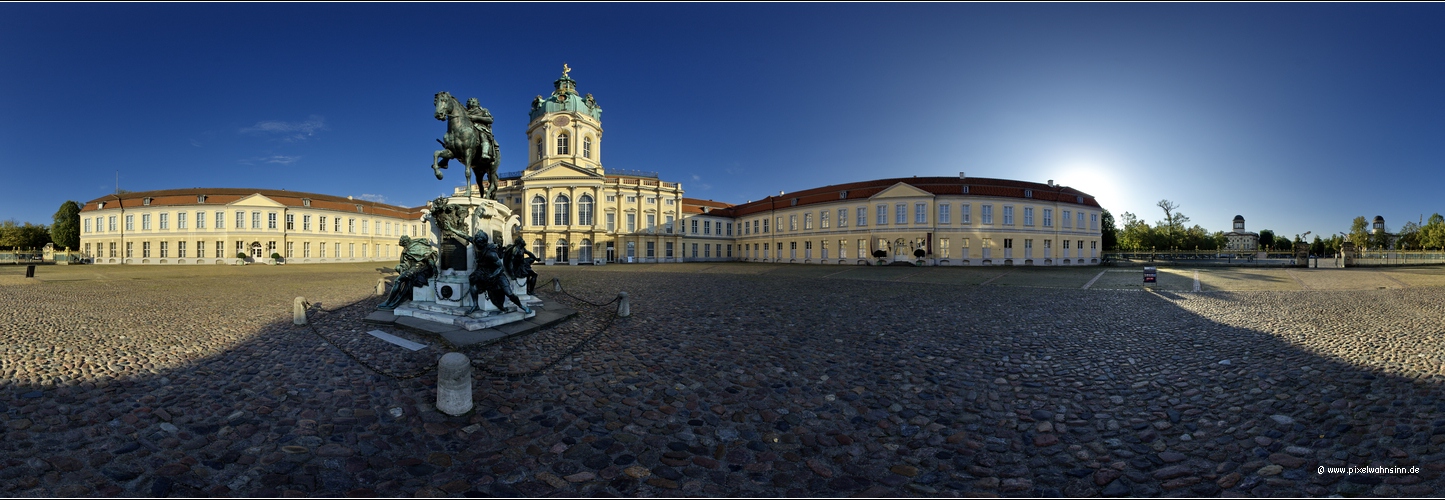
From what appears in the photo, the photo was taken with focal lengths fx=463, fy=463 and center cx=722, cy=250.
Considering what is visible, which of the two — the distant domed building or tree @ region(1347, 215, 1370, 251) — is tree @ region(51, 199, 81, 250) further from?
the distant domed building

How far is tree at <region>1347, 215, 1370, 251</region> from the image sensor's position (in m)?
68.8

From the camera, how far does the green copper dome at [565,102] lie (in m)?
48.3

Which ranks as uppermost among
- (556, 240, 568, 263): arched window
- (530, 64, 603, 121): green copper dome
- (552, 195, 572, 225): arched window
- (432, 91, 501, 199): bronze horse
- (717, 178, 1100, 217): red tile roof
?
(530, 64, 603, 121): green copper dome

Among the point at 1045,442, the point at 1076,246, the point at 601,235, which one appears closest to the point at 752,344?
the point at 1045,442

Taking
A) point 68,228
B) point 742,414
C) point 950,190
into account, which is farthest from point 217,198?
point 950,190

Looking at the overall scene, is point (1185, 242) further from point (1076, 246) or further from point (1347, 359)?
point (1347, 359)

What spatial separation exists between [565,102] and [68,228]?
6022 cm

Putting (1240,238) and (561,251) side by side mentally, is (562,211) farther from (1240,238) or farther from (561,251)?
(1240,238)

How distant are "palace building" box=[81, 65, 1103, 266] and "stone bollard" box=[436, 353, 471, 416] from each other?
36.8m

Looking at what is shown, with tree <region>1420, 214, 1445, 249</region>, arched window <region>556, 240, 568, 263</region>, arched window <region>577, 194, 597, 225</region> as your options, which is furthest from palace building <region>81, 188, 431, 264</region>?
tree <region>1420, 214, 1445, 249</region>

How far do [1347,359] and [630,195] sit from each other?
46471 mm

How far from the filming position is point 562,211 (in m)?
44.9

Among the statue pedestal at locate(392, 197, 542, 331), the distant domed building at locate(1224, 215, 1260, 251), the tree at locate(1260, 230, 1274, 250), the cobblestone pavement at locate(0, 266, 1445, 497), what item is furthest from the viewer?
the distant domed building at locate(1224, 215, 1260, 251)

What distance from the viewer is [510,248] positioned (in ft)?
29.6
